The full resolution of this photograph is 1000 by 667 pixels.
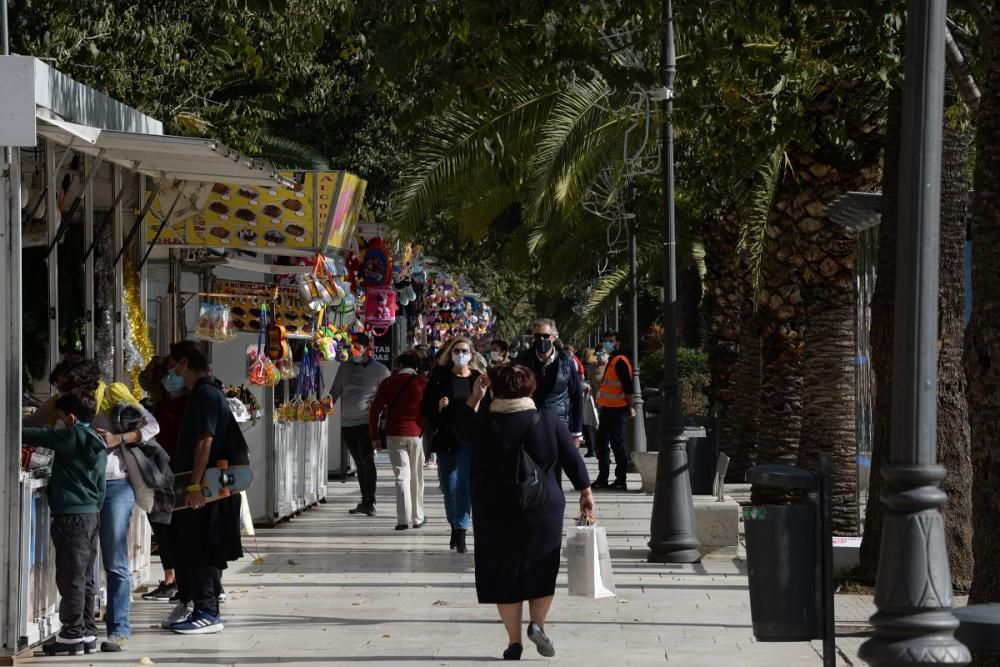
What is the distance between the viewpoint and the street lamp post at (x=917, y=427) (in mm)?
4746

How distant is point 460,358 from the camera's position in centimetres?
1391

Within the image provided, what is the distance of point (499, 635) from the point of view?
30.4 feet

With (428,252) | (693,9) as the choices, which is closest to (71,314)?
(693,9)

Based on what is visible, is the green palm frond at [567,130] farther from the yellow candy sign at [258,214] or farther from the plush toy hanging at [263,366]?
the plush toy hanging at [263,366]

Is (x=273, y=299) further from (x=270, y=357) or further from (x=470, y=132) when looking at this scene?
(x=470, y=132)

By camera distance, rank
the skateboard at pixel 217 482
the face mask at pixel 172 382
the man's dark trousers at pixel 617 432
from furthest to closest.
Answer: the man's dark trousers at pixel 617 432, the face mask at pixel 172 382, the skateboard at pixel 217 482

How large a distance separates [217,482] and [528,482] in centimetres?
201

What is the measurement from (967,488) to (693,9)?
3.76m

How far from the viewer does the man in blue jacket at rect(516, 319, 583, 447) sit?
1647cm

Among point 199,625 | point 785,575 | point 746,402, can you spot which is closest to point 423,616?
point 199,625

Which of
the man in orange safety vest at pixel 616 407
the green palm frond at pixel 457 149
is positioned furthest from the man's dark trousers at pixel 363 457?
the man in orange safety vest at pixel 616 407

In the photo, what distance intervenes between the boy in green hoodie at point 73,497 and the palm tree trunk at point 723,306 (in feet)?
53.8

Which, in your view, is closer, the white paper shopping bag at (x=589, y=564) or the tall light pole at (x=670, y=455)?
the white paper shopping bag at (x=589, y=564)

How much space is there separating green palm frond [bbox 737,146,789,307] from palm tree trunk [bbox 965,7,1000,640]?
32.3 feet
